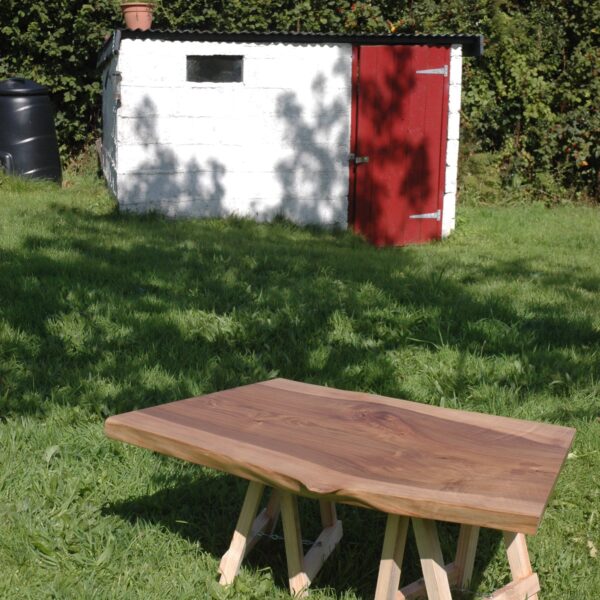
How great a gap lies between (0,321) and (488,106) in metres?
9.54

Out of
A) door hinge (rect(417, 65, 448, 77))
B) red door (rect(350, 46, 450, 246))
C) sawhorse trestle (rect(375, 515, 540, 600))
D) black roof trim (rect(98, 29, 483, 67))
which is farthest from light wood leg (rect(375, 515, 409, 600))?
door hinge (rect(417, 65, 448, 77))

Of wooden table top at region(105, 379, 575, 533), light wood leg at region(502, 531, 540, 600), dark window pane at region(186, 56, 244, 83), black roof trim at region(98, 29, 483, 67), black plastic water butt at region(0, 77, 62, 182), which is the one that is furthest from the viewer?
black plastic water butt at region(0, 77, 62, 182)

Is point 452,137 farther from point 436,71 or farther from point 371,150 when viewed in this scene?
point 371,150

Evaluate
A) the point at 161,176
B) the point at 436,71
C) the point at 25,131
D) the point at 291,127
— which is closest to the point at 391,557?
the point at 161,176

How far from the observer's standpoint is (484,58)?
1330 cm

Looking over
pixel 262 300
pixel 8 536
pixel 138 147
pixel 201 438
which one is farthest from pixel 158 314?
pixel 138 147

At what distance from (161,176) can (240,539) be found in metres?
7.81

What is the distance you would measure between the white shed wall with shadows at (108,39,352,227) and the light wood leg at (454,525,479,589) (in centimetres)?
784

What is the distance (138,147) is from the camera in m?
10.2

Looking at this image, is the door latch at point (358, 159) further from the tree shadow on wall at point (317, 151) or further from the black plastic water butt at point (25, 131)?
the black plastic water butt at point (25, 131)

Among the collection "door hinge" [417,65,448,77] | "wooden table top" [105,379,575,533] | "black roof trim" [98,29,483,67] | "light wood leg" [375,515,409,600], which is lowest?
"light wood leg" [375,515,409,600]

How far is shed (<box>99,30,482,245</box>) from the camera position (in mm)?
10211

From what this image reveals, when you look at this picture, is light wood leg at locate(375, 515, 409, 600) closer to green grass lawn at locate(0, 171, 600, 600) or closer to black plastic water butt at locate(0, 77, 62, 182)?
green grass lawn at locate(0, 171, 600, 600)

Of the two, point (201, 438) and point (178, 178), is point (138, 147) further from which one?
point (201, 438)
